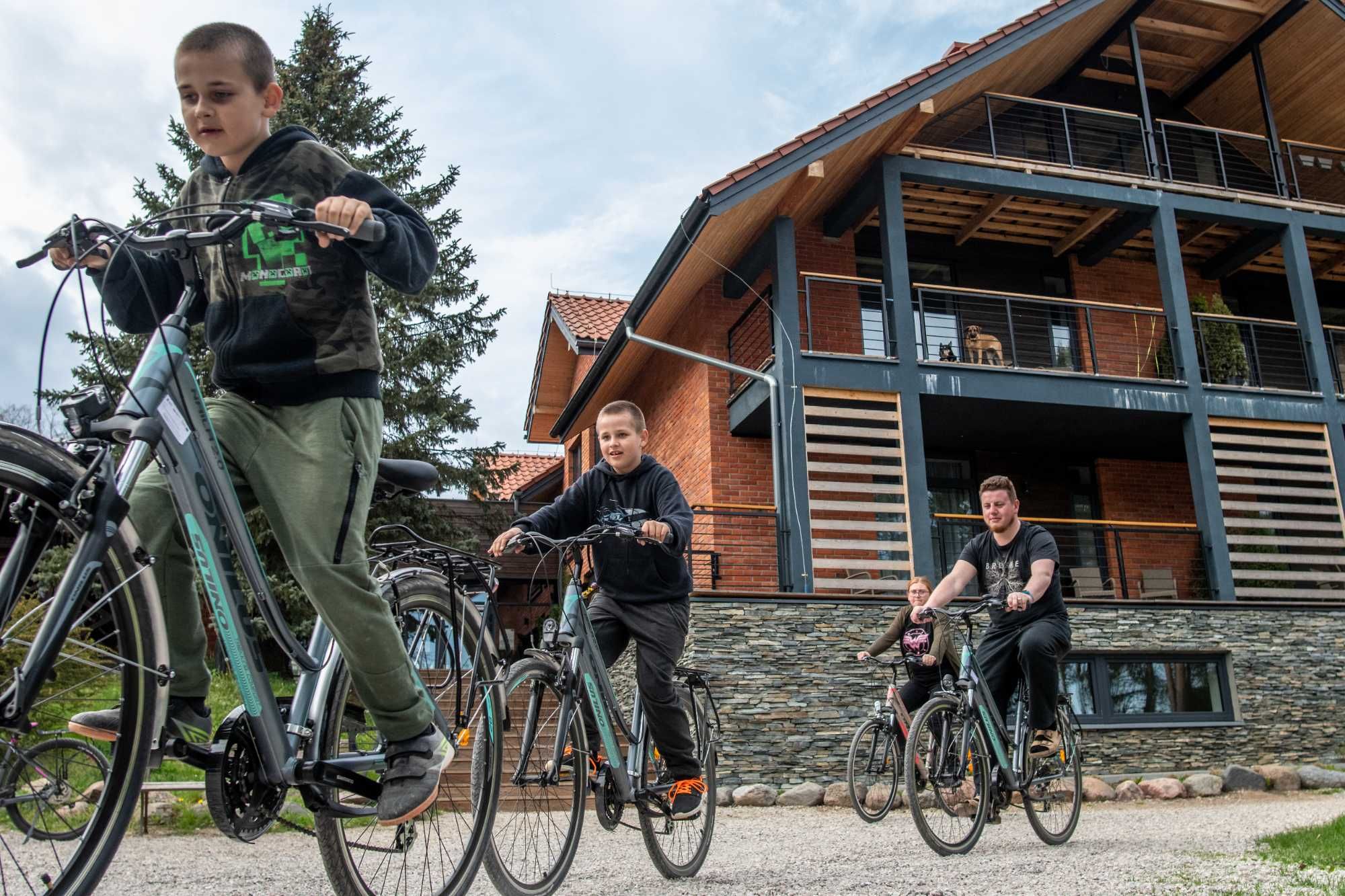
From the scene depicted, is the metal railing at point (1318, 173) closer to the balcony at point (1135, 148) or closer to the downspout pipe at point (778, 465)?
the balcony at point (1135, 148)

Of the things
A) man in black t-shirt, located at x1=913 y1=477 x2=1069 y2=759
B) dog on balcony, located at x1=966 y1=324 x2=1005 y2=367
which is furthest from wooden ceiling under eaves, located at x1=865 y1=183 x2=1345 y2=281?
man in black t-shirt, located at x1=913 y1=477 x2=1069 y2=759

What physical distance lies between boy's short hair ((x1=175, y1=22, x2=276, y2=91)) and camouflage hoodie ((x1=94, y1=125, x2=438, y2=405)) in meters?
0.14

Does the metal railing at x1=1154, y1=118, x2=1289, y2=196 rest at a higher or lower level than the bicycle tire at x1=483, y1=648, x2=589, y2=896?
higher

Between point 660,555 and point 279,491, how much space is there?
2212 mm

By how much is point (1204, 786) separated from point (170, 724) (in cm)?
1080

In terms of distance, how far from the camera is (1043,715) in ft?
18.7

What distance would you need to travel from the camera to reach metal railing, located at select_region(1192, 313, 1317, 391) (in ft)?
48.2

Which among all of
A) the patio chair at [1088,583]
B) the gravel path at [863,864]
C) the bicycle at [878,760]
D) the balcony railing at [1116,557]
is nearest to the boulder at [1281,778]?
the balcony railing at [1116,557]

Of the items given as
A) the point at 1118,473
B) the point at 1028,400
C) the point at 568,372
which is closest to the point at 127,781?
the point at 1028,400

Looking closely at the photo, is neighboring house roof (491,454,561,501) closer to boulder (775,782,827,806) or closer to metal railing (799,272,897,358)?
metal railing (799,272,897,358)

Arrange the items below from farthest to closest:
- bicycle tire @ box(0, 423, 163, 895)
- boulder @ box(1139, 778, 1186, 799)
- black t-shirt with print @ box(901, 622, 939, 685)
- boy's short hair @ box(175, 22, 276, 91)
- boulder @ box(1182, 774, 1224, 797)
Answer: boulder @ box(1182, 774, 1224, 797)
boulder @ box(1139, 778, 1186, 799)
black t-shirt with print @ box(901, 622, 939, 685)
boy's short hair @ box(175, 22, 276, 91)
bicycle tire @ box(0, 423, 163, 895)

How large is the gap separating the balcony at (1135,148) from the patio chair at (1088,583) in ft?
17.1

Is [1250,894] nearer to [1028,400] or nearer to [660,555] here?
[660,555]

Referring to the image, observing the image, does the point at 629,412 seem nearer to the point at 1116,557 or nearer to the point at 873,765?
the point at 873,765
